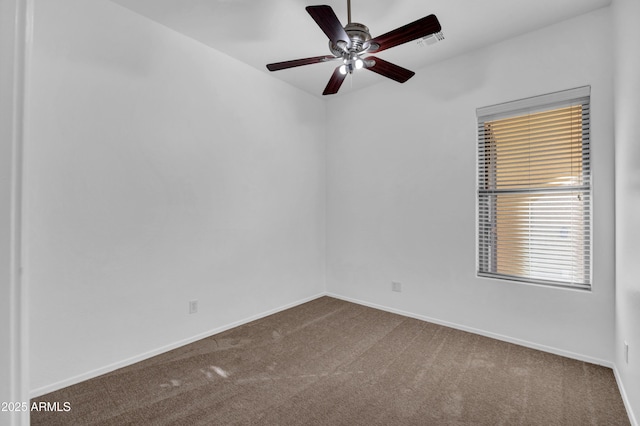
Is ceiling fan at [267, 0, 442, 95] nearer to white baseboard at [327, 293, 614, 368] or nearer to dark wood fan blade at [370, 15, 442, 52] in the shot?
dark wood fan blade at [370, 15, 442, 52]

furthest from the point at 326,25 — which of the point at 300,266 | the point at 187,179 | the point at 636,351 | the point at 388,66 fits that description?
the point at 300,266

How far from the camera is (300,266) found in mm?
4074

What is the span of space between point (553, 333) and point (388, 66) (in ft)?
8.74

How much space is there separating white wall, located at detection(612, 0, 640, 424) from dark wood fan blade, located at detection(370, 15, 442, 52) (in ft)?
3.58

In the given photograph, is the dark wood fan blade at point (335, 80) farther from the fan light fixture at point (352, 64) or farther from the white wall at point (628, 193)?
the white wall at point (628, 193)

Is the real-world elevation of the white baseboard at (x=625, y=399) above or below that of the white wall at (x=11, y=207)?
below

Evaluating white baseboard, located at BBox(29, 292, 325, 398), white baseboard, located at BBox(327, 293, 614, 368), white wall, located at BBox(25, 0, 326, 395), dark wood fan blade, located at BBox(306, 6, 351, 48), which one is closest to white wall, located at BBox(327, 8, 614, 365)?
white baseboard, located at BBox(327, 293, 614, 368)

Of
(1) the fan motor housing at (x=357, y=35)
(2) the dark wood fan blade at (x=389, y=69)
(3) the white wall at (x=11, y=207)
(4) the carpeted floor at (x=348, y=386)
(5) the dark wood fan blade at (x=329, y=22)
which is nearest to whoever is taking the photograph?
(3) the white wall at (x=11, y=207)

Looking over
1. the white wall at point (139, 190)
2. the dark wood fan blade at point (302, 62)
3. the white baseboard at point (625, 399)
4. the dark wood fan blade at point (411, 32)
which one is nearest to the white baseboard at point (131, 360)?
the white wall at point (139, 190)

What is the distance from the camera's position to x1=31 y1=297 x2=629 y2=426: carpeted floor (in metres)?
1.87

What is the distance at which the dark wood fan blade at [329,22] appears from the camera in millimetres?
1692

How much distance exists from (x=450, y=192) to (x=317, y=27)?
2.08 meters

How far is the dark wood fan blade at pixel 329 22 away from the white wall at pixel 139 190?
1628 mm

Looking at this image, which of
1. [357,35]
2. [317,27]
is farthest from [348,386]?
[317,27]
